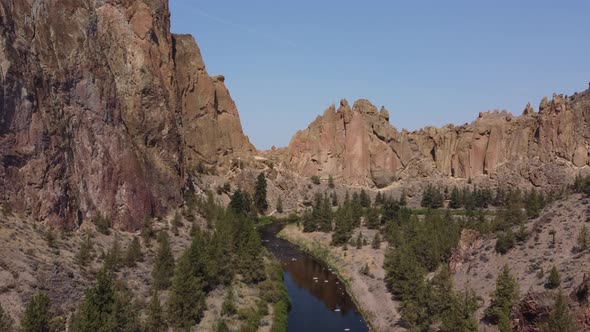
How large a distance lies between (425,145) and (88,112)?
11265 centimetres

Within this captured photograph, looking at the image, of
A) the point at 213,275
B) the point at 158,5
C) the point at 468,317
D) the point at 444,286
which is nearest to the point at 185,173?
the point at 158,5

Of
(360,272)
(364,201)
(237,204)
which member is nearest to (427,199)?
(364,201)

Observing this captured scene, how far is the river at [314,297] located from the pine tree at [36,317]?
79.8 feet

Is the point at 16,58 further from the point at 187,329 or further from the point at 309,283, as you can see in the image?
the point at 309,283

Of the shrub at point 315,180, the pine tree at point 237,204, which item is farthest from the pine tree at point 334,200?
the pine tree at point 237,204

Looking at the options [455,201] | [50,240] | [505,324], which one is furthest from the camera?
[455,201]

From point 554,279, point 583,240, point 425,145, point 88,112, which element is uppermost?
point 425,145

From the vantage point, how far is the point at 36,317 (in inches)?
1368

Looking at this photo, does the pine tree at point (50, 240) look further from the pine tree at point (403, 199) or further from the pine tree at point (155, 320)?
the pine tree at point (403, 199)

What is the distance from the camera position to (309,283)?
234 feet

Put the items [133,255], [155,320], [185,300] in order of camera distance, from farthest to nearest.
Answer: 1. [133,255]
2. [185,300]
3. [155,320]

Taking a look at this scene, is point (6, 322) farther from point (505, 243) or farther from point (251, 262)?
point (505, 243)

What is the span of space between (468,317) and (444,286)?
319 inches

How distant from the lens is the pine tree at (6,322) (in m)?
34.4
